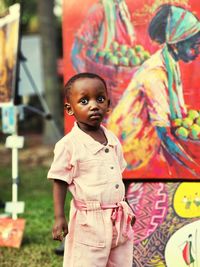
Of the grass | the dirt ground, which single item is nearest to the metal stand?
the grass

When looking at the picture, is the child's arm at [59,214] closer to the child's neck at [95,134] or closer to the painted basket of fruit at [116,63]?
the child's neck at [95,134]

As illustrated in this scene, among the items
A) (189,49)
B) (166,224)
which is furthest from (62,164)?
(189,49)

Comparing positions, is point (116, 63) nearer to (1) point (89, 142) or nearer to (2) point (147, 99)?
(2) point (147, 99)

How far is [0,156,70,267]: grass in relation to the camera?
3.96 m

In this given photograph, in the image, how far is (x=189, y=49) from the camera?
12.0 feet

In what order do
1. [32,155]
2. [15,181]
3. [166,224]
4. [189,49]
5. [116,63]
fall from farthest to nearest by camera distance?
[32,155], [15,181], [116,63], [189,49], [166,224]

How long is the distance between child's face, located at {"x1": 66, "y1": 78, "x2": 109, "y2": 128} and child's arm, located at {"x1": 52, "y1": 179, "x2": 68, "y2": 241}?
34 centimetres

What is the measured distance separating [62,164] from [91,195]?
21cm

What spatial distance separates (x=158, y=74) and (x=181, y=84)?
175 millimetres

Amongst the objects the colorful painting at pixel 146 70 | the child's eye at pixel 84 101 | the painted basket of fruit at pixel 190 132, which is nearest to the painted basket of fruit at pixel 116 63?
the colorful painting at pixel 146 70

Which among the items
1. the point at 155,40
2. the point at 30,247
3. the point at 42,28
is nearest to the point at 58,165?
the point at 155,40

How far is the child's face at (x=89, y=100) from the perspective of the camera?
2.61 meters

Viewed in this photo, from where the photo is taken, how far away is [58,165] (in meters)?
2.62

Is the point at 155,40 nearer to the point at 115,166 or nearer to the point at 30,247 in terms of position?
the point at 115,166
